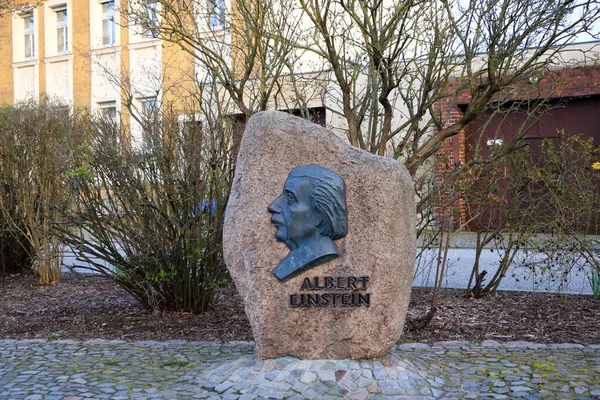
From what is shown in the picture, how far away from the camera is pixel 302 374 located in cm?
445

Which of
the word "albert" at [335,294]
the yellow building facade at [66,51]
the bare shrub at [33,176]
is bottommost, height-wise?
the word "albert" at [335,294]

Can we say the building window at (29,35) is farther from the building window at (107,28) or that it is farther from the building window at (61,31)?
the building window at (107,28)

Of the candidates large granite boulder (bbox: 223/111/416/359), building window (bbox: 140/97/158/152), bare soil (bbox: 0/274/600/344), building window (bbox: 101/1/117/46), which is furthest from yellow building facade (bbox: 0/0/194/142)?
large granite boulder (bbox: 223/111/416/359)

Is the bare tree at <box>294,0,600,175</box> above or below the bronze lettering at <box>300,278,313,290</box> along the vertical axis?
above

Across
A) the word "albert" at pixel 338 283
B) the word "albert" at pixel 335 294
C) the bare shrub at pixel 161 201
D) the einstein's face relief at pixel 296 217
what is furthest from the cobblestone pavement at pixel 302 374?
the bare shrub at pixel 161 201

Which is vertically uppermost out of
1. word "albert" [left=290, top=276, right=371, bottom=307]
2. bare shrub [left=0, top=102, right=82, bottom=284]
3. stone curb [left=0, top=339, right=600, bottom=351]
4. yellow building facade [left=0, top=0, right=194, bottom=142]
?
yellow building facade [left=0, top=0, right=194, bottom=142]

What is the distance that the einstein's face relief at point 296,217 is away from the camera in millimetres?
4527

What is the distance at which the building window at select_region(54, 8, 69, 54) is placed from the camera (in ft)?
72.9

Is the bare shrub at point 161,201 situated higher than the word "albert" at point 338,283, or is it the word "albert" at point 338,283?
the bare shrub at point 161,201

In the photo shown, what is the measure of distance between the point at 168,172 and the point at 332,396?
3.08 m

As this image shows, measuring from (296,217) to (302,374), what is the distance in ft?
3.41

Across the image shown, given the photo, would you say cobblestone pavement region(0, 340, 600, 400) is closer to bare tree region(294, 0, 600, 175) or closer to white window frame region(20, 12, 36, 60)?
bare tree region(294, 0, 600, 175)

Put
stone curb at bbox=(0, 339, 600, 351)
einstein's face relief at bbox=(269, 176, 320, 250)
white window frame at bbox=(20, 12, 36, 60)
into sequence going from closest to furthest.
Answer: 1. einstein's face relief at bbox=(269, 176, 320, 250)
2. stone curb at bbox=(0, 339, 600, 351)
3. white window frame at bbox=(20, 12, 36, 60)

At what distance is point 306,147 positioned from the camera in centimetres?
→ 466
